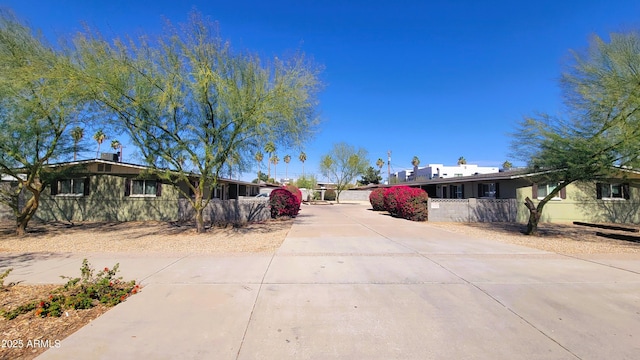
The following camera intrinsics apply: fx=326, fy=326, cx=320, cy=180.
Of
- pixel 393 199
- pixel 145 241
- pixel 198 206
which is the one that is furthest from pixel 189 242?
pixel 393 199

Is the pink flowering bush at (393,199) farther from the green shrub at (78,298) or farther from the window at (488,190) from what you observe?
the green shrub at (78,298)

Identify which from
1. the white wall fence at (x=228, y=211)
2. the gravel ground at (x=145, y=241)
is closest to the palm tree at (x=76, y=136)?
the gravel ground at (x=145, y=241)

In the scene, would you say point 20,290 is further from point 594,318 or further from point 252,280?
point 594,318

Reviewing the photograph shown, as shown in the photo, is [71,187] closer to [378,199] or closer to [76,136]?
[76,136]

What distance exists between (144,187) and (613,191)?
88.0ft

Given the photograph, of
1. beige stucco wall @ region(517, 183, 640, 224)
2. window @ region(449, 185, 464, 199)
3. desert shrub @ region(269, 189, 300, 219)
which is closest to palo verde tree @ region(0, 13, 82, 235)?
desert shrub @ region(269, 189, 300, 219)

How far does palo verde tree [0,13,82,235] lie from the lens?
32.3ft

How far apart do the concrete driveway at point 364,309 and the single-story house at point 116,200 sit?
9.92 m

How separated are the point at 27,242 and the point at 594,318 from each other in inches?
574

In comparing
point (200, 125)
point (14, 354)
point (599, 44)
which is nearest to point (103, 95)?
point (200, 125)

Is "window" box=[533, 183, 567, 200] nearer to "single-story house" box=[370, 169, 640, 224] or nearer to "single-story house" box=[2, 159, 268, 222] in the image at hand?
"single-story house" box=[370, 169, 640, 224]

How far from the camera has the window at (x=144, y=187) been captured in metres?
17.9

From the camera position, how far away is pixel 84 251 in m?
8.75

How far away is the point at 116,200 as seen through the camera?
17.6 metres
